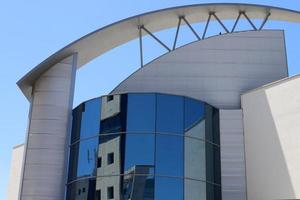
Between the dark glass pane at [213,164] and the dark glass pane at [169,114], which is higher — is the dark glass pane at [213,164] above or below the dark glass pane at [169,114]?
below

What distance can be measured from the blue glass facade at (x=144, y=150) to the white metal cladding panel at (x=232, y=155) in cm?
48

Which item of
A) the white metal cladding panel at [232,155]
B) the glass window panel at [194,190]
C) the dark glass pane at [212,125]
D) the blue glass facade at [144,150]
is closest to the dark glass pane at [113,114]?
the blue glass facade at [144,150]

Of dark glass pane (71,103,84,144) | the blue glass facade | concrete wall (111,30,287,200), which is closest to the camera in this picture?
the blue glass facade

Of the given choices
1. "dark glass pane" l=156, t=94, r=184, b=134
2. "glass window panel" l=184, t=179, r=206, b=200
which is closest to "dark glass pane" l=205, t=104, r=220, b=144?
"dark glass pane" l=156, t=94, r=184, b=134

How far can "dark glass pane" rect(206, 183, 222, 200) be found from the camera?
23.4m

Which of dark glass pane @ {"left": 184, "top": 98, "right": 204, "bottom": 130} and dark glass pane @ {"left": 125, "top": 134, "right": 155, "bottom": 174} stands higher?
dark glass pane @ {"left": 184, "top": 98, "right": 204, "bottom": 130}

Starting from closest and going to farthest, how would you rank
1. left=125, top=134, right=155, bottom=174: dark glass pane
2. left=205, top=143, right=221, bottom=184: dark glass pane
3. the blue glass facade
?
the blue glass facade → left=125, top=134, right=155, bottom=174: dark glass pane → left=205, top=143, right=221, bottom=184: dark glass pane

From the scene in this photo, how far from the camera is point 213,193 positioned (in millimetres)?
23875

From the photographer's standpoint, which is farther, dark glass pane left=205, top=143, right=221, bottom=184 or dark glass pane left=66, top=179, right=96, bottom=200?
dark glass pane left=205, top=143, right=221, bottom=184

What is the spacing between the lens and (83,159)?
23.8 m

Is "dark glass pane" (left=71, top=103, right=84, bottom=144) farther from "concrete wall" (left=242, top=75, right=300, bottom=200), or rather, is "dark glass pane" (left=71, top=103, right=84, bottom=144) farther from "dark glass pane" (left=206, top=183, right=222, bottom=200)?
"concrete wall" (left=242, top=75, right=300, bottom=200)

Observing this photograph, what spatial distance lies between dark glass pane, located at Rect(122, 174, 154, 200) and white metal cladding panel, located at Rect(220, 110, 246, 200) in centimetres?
457

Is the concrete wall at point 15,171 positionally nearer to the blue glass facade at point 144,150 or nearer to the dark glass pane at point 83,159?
the blue glass facade at point 144,150

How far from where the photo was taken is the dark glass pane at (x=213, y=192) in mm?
23441
